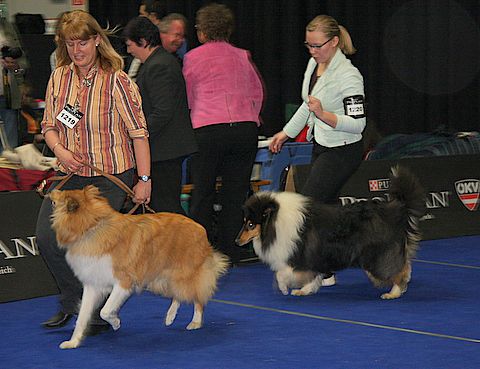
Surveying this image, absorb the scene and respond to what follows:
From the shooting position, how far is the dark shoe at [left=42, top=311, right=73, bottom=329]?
15.8ft

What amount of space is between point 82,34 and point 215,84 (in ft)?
7.22

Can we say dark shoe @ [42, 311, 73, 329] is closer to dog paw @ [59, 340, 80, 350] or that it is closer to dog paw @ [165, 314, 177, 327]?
dog paw @ [59, 340, 80, 350]

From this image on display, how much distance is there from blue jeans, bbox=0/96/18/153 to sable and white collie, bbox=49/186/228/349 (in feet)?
9.99

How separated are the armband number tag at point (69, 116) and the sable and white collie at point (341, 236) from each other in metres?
1.67

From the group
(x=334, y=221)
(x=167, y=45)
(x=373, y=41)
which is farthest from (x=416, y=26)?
(x=334, y=221)

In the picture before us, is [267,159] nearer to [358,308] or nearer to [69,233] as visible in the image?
[358,308]

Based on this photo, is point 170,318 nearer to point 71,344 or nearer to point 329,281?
point 71,344

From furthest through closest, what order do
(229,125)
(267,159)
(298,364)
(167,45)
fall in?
(267,159) → (167,45) → (229,125) → (298,364)

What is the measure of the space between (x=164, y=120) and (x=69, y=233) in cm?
156

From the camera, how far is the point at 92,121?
4.36m


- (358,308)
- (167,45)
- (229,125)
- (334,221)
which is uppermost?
(167,45)

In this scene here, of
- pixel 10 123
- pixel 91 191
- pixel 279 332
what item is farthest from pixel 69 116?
pixel 10 123

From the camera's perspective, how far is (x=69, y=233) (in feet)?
14.0

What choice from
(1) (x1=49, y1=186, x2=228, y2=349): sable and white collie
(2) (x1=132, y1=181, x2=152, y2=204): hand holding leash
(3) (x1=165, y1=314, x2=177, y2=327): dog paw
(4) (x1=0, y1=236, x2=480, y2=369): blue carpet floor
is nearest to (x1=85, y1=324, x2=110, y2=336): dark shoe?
(4) (x1=0, y1=236, x2=480, y2=369): blue carpet floor
